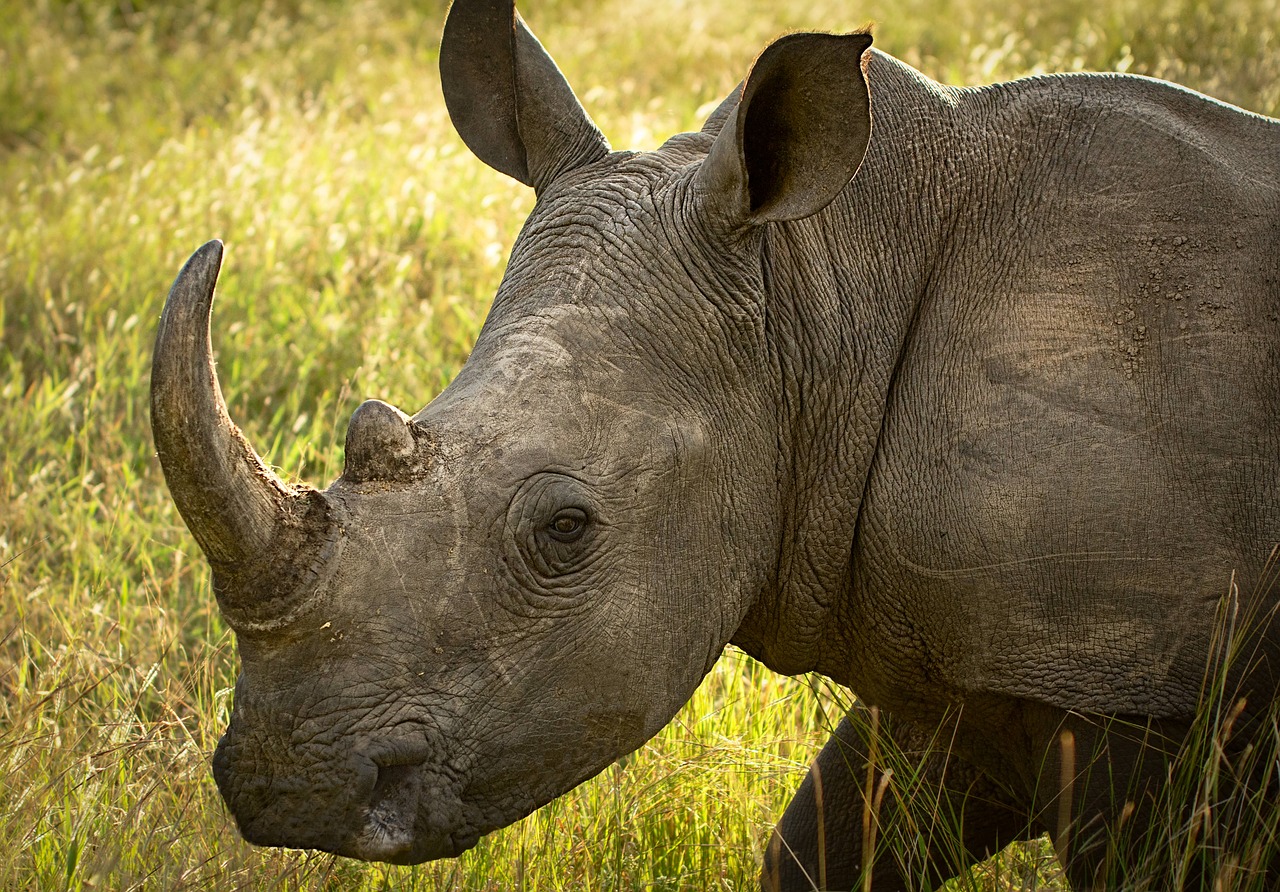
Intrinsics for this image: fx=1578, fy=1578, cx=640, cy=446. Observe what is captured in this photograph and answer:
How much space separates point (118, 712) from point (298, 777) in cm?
173

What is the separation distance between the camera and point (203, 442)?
2.54 m

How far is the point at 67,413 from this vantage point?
6.13m

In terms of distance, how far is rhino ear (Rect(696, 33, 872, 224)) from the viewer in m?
2.91

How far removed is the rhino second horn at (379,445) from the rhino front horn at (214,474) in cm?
10

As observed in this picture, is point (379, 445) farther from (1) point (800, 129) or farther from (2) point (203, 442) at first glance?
(1) point (800, 129)

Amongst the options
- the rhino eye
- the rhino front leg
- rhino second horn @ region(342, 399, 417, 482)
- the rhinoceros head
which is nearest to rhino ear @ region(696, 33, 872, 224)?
the rhinoceros head

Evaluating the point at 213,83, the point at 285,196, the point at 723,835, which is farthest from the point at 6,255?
the point at 723,835

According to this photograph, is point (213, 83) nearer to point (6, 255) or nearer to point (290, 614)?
point (6, 255)

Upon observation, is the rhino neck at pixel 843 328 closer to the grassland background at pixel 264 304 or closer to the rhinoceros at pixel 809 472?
the rhinoceros at pixel 809 472

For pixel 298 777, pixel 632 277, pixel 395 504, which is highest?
pixel 632 277

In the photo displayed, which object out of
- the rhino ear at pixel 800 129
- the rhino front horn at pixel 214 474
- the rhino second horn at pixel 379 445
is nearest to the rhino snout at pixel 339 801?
the rhino front horn at pixel 214 474

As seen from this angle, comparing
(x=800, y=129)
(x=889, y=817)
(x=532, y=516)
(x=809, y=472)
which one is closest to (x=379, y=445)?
(x=532, y=516)

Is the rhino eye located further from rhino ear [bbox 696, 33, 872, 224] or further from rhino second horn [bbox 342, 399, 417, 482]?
rhino ear [bbox 696, 33, 872, 224]

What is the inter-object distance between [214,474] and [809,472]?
3.89 feet
